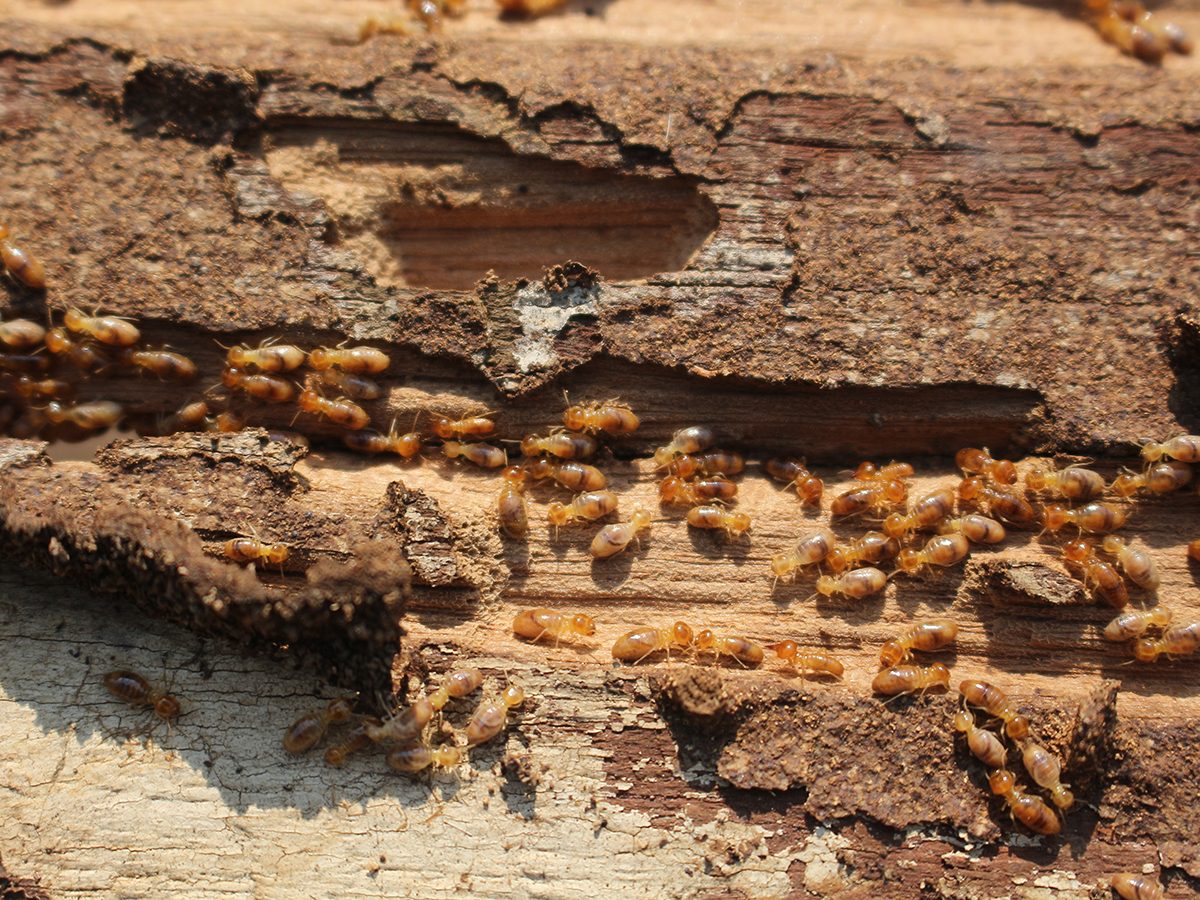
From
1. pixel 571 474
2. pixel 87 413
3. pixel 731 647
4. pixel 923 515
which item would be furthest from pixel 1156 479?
pixel 87 413

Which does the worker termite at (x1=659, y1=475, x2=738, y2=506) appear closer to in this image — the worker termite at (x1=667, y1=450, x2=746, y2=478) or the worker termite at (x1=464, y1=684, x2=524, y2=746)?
the worker termite at (x1=667, y1=450, x2=746, y2=478)

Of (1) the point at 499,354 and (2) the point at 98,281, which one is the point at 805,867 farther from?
(2) the point at 98,281

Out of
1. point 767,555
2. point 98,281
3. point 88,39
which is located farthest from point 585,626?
point 88,39

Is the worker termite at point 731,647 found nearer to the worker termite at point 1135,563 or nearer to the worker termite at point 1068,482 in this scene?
the worker termite at point 1068,482

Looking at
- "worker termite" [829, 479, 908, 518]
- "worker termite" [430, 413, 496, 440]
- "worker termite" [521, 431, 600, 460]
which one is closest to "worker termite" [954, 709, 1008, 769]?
"worker termite" [829, 479, 908, 518]

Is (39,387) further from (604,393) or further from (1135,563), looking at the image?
(1135,563)

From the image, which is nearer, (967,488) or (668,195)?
(967,488)
